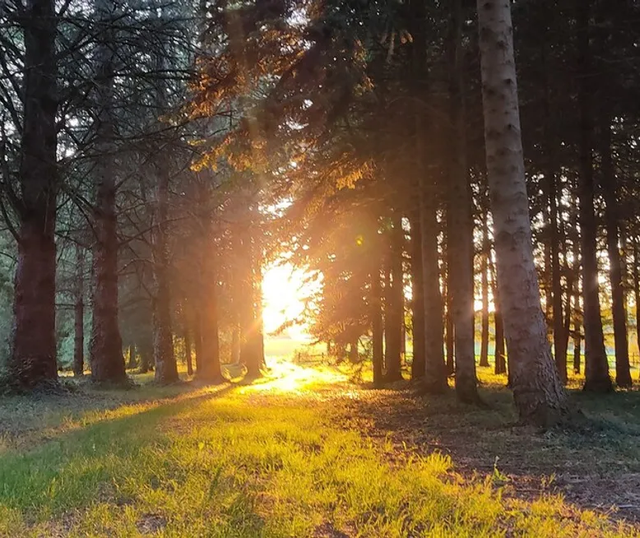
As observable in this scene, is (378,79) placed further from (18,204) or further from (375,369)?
(375,369)

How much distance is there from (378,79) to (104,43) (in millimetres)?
5204

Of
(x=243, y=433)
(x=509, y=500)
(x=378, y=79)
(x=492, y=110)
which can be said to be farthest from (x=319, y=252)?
(x=509, y=500)

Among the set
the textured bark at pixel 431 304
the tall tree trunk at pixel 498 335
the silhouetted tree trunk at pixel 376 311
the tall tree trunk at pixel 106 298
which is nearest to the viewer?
the textured bark at pixel 431 304

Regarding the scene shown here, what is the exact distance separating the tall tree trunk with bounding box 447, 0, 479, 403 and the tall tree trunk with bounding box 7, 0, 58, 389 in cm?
759

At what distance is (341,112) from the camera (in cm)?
838

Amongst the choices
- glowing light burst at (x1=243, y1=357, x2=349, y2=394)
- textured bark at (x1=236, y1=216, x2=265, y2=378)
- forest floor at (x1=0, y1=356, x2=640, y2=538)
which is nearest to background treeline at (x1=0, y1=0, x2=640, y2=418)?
forest floor at (x1=0, y1=356, x2=640, y2=538)

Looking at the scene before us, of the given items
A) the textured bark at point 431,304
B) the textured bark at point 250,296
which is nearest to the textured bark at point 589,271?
the textured bark at point 431,304

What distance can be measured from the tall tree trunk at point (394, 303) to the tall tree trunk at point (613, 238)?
5472mm

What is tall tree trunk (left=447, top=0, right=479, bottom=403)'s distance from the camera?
9.75 metres

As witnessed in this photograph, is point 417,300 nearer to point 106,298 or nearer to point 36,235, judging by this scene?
point 106,298

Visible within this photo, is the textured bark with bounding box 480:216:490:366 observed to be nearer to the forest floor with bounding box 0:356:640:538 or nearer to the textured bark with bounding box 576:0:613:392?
the textured bark with bounding box 576:0:613:392

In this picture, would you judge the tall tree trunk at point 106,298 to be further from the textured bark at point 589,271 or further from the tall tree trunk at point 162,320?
the textured bark at point 589,271

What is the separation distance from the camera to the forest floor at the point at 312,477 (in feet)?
10.5

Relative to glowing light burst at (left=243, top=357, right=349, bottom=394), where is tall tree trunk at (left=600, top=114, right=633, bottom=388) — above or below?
above
